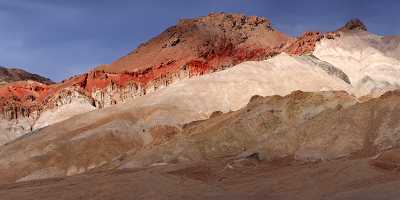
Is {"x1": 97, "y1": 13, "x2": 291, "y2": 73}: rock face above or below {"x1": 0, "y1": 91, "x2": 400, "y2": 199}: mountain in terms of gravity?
above

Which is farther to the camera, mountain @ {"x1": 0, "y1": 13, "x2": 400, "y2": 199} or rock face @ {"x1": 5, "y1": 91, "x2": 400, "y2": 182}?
rock face @ {"x1": 5, "y1": 91, "x2": 400, "y2": 182}

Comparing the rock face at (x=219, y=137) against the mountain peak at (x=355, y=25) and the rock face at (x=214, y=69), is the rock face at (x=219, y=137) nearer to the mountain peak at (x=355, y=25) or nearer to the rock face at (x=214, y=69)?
the rock face at (x=214, y=69)

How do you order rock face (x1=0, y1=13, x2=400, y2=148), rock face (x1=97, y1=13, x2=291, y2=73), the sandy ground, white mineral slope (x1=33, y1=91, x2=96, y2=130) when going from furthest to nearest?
rock face (x1=97, y1=13, x2=291, y2=73), white mineral slope (x1=33, y1=91, x2=96, y2=130), rock face (x1=0, y1=13, x2=400, y2=148), the sandy ground

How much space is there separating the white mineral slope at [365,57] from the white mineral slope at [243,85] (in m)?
6.48

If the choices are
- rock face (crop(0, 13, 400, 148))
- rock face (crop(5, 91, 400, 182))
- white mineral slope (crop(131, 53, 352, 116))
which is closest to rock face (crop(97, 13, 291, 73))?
rock face (crop(0, 13, 400, 148))

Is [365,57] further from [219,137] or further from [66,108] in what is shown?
[219,137]

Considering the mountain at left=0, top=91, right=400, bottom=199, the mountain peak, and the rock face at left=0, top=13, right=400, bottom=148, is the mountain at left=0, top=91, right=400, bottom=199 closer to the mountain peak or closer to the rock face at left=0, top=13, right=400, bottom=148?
the rock face at left=0, top=13, right=400, bottom=148

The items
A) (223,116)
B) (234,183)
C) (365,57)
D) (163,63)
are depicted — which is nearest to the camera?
(234,183)

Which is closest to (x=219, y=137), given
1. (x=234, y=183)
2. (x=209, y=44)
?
(x=234, y=183)

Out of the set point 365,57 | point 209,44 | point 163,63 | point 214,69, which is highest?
point 209,44

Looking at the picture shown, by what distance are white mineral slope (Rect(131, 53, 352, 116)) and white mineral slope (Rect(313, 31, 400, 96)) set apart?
21.3 feet

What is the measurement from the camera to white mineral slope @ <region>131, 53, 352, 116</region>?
396 feet

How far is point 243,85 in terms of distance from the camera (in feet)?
408

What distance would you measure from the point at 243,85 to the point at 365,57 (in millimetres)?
29988
